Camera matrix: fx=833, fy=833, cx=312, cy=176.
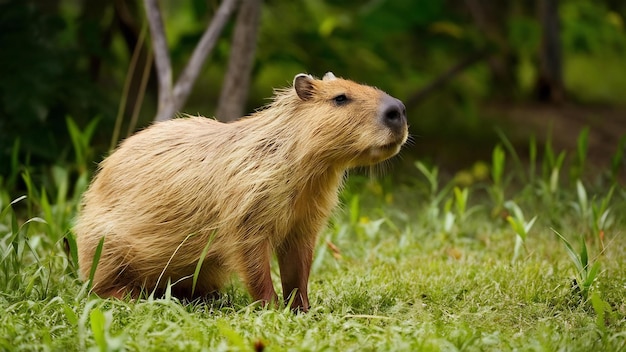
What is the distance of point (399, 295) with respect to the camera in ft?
13.3

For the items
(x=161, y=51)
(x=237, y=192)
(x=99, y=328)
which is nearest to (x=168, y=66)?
(x=161, y=51)

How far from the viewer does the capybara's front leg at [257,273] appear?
3.78 meters

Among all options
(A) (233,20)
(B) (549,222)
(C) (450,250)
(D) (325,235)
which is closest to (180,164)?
(D) (325,235)

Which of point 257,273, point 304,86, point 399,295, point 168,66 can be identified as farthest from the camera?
point 168,66

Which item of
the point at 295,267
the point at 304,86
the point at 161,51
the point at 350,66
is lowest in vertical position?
the point at 295,267

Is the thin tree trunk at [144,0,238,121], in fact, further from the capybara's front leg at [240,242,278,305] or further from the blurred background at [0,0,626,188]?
the capybara's front leg at [240,242,278,305]

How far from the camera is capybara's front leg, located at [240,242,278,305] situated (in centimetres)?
378

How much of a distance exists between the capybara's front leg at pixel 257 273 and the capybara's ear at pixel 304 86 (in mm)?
720

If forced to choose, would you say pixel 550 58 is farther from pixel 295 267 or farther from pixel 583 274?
pixel 295 267

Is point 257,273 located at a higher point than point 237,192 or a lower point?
lower

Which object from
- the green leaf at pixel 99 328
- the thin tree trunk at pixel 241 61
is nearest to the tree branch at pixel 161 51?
Answer: the thin tree trunk at pixel 241 61

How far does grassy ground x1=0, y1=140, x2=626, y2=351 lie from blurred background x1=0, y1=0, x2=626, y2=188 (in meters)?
0.73

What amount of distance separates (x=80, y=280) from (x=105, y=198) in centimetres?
43

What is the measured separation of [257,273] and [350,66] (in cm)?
412
